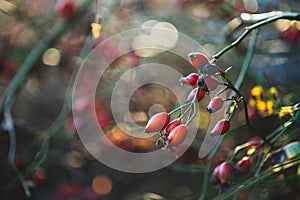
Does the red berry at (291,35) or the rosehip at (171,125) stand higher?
the red berry at (291,35)

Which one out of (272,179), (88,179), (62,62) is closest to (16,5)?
(62,62)

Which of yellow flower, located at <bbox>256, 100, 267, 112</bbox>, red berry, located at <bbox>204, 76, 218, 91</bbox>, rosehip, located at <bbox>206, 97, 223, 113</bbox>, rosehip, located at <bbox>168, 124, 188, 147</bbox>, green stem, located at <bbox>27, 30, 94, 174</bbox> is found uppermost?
red berry, located at <bbox>204, 76, 218, 91</bbox>

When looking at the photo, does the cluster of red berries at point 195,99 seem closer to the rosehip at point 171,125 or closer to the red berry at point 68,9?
the rosehip at point 171,125

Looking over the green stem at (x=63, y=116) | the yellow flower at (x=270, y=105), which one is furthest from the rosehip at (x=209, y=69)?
the green stem at (x=63, y=116)

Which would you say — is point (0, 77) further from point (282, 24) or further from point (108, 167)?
point (282, 24)

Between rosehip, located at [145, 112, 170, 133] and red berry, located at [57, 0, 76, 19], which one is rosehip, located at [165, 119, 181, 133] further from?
red berry, located at [57, 0, 76, 19]

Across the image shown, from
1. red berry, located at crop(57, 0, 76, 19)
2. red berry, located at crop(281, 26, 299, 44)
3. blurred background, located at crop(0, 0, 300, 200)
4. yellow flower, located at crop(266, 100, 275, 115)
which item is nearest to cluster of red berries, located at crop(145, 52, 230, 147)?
yellow flower, located at crop(266, 100, 275, 115)
